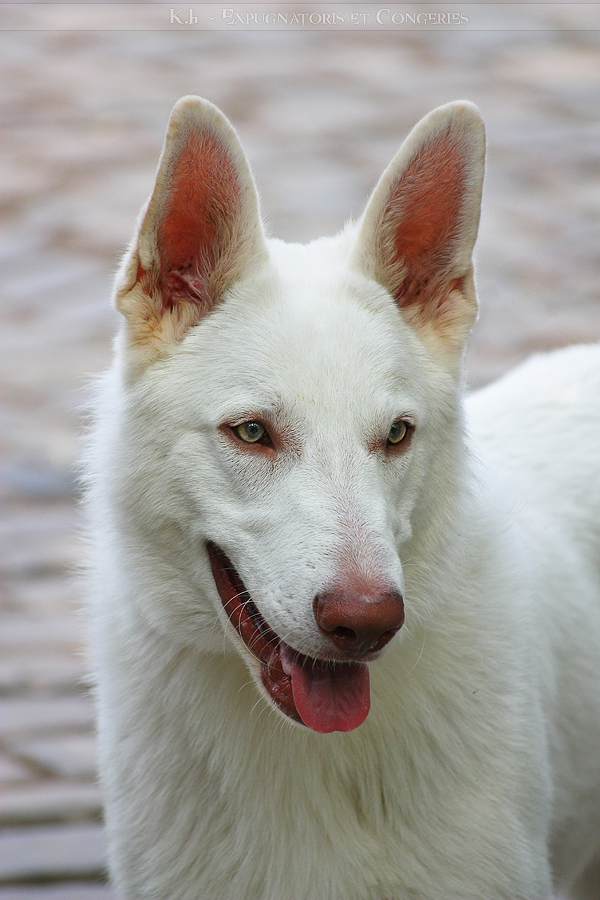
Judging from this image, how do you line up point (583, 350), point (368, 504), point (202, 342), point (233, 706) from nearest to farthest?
point (368, 504)
point (202, 342)
point (233, 706)
point (583, 350)

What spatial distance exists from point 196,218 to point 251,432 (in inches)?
22.5

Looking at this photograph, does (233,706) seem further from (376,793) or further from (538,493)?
(538,493)

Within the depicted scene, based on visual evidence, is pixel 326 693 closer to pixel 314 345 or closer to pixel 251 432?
pixel 251 432

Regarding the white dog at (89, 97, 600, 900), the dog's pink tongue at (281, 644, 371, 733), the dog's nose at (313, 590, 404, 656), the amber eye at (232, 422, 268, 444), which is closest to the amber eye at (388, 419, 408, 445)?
the white dog at (89, 97, 600, 900)

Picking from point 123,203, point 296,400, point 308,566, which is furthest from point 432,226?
point 123,203

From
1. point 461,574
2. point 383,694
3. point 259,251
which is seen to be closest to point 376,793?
point 383,694

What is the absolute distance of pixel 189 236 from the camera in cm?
273

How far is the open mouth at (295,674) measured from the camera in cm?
251

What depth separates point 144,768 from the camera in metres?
2.97

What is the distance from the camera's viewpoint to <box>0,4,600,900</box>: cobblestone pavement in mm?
4273

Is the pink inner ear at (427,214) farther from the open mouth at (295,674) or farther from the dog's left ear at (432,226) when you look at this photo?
the open mouth at (295,674)

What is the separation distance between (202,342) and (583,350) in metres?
1.90

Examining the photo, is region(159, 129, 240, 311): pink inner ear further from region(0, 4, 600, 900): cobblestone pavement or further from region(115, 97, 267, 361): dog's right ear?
region(0, 4, 600, 900): cobblestone pavement

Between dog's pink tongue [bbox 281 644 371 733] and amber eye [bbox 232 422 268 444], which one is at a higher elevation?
amber eye [bbox 232 422 268 444]
